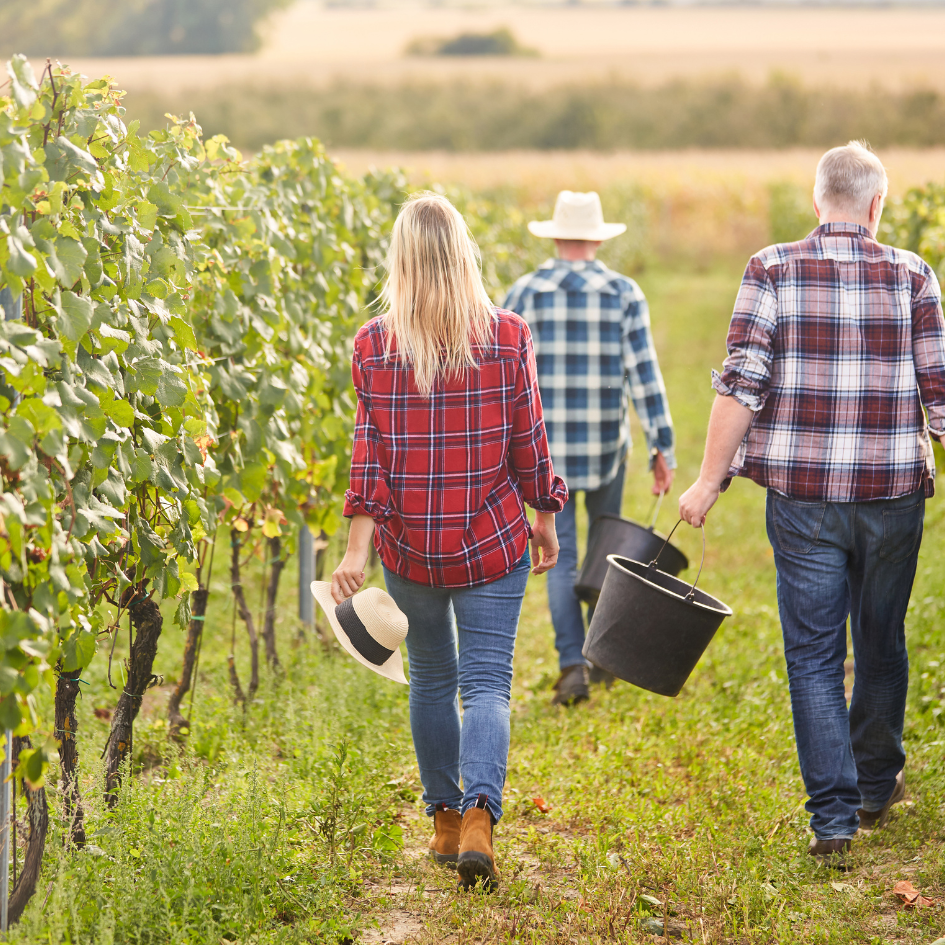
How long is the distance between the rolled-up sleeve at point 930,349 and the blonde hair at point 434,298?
1.38 meters

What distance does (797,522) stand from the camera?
3.29 meters

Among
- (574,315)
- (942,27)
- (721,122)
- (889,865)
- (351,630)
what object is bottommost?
(889,865)

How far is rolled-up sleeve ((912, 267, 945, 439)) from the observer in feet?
10.8

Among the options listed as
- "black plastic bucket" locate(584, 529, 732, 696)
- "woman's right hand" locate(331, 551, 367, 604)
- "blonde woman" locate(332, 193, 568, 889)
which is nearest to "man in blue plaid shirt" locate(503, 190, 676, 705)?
"black plastic bucket" locate(584, 529, 732, 696)

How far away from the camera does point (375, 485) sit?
2998 mm

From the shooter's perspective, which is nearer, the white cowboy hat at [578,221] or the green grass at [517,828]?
the green grass at [517,828]

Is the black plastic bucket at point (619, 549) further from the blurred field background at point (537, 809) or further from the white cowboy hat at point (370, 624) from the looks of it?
the white cowboy hat at point (370, 624)

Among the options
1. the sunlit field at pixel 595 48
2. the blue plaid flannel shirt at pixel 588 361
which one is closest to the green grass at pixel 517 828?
the blue plaid flannel shirt at pixel 588 361

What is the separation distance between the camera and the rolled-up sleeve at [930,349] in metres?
3.29

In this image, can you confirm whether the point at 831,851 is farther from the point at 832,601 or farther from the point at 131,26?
the point at 131,26

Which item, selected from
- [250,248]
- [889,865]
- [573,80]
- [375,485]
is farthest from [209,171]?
[573,80]

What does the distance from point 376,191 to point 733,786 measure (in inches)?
162

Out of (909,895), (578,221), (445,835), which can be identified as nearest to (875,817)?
(909,895)

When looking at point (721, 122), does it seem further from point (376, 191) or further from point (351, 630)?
point (351, 630)
